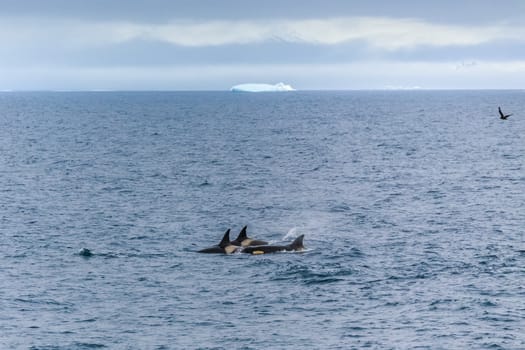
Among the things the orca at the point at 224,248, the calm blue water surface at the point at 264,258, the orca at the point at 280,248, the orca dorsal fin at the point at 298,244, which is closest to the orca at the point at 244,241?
the orca at the point at 224,248

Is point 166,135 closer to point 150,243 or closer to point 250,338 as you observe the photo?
point 150,243

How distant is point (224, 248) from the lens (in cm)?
6178

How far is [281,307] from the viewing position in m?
47.6

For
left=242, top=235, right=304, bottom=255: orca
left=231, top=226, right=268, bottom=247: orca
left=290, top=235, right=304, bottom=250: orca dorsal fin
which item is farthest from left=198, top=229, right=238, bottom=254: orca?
left=290, top=235, right=304, bottom=250: orca dorsal fin

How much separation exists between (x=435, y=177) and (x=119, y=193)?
42.6m

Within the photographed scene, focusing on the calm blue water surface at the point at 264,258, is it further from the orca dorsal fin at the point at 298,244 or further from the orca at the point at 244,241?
the orca at the point at 244,241

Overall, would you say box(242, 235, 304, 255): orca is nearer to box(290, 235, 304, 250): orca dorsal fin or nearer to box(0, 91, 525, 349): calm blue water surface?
box(290, 235, 304, 250): orca dorsal fin

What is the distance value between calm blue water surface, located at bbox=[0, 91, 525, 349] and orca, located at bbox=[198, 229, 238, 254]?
1.18m

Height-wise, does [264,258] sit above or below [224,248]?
below

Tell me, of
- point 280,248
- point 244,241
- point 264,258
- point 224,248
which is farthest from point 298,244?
point 224,248

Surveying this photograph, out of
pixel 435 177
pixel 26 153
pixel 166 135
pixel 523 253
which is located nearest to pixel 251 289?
pixel 523 253

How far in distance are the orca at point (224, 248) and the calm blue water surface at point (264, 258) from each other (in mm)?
1182

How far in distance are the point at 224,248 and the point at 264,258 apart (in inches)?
146

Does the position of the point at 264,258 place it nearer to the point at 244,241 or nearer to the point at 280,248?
the point at 280,248
